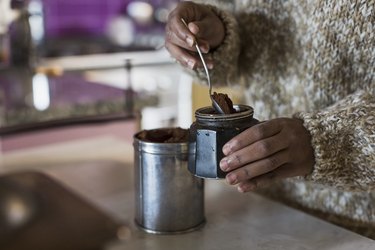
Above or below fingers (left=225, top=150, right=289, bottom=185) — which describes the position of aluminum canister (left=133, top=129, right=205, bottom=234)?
below

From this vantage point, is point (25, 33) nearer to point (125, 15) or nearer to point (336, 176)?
point (125, 15)

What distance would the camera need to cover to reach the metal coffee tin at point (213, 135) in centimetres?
71

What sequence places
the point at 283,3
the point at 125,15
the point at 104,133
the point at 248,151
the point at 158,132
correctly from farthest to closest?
the point at 125,15, the point at 104,133, the point at 283,3, the point at 158,132, the point at 248,151

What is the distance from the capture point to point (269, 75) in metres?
0.99

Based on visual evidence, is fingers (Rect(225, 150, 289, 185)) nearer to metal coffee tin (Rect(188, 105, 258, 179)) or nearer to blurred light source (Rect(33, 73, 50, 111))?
metal coffee tin (Rect(188, 105, 258, 179))

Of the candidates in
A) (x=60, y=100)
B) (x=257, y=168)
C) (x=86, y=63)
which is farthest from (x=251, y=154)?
(x=86, y=63)

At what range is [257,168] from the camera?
71 centimetres

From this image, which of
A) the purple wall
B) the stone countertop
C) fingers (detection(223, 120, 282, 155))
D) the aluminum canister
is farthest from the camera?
the purple wall

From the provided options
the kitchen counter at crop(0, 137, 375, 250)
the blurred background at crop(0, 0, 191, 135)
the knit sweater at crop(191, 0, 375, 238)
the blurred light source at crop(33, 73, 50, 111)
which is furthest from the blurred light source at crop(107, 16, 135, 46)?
the knit sweater at crop(191, 0, 375, 238)

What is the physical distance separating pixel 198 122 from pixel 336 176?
206mm

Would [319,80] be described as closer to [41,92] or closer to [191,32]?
[191,32]

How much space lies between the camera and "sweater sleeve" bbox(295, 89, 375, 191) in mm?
757

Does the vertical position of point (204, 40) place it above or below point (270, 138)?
above

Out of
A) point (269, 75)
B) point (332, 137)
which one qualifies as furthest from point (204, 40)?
point (332, 137)
